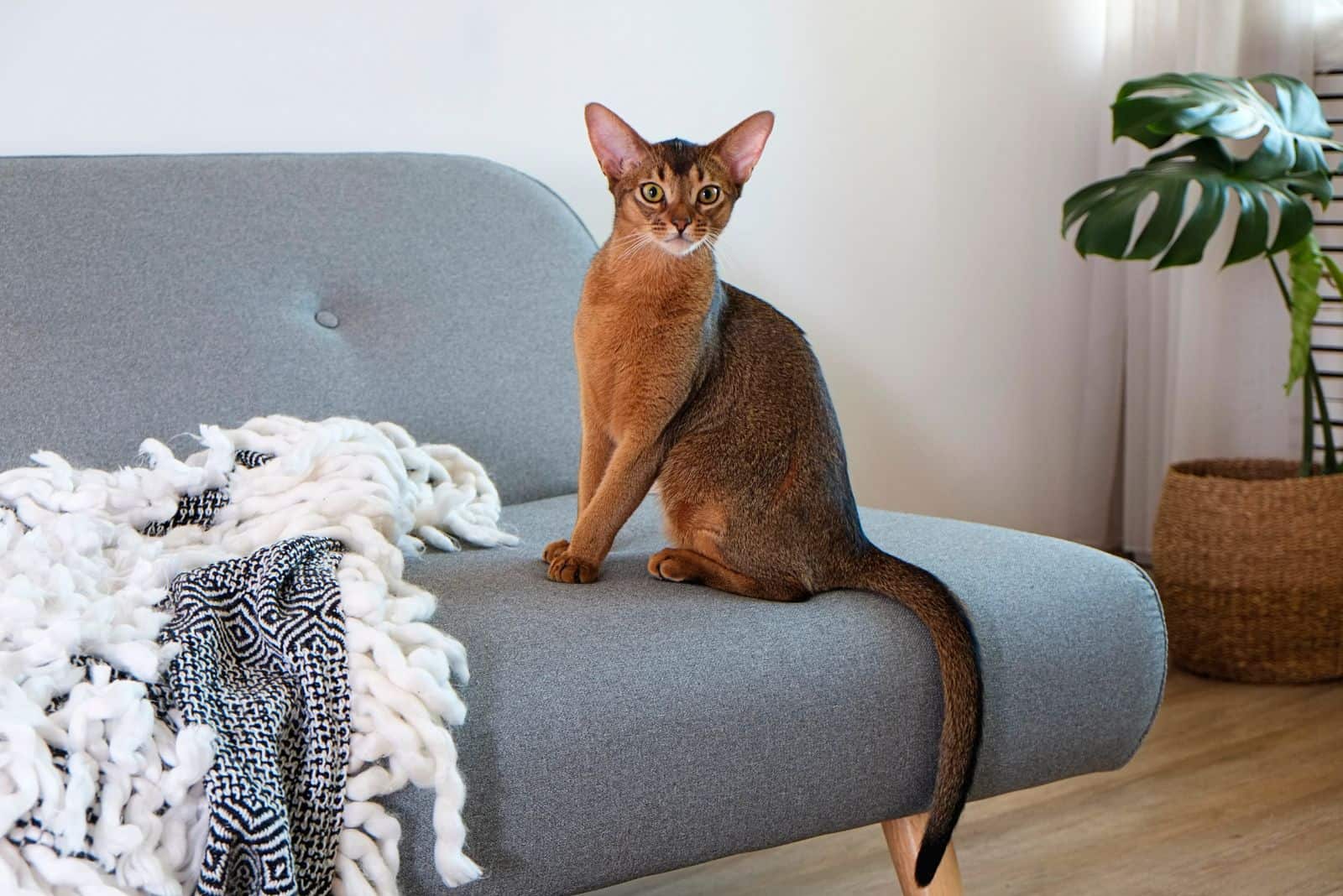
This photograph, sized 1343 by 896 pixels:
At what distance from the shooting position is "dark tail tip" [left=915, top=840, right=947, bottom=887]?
3.65 feet

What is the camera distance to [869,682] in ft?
3.73

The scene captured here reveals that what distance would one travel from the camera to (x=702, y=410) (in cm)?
131

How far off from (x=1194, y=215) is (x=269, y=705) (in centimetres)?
176

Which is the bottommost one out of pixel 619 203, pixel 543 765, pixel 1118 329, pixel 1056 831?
pixel 1056 831

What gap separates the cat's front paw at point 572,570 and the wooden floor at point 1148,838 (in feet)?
1.45

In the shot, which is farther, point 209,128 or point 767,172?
point 767,172

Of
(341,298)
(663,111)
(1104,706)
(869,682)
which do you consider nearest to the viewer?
(869,682)

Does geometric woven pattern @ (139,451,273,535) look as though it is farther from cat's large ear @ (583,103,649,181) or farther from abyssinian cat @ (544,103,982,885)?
cat's large ear @ (583,103,649,181)

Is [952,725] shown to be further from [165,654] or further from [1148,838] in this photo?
[1148,838]

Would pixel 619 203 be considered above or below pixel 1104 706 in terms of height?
above

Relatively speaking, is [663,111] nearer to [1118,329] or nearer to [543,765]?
[1118,329]

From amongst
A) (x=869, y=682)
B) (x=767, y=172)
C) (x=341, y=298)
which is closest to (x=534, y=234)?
(x=341, y=298)

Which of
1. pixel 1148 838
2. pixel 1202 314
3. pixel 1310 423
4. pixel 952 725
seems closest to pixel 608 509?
pixel 952 725

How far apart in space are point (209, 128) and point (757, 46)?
0.94m
